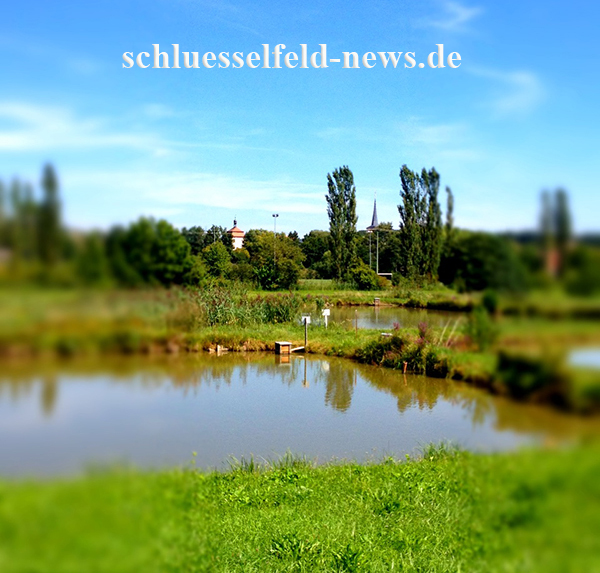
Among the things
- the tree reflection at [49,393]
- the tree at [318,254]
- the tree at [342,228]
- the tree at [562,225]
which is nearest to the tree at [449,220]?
the tree at [562,225]

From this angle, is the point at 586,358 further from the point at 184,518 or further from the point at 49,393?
the point at 49,393

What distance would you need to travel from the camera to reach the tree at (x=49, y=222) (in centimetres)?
158

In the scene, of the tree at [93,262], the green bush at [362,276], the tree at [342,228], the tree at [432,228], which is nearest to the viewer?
the tree at [93,262]

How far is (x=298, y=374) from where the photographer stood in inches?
552

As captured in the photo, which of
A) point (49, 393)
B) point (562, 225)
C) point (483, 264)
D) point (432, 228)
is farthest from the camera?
point (432, 228)

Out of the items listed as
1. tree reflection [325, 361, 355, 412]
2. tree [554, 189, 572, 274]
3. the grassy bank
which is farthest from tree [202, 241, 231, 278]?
tree reflection [325, 361, 355, 412]

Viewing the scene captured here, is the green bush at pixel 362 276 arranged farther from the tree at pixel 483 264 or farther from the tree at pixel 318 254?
the tree at pixel 483 264

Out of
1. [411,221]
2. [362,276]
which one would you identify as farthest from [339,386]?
[411,221]

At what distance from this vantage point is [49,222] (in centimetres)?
162

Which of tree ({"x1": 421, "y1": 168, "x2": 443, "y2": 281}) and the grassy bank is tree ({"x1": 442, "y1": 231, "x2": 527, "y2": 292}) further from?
the grassy bank

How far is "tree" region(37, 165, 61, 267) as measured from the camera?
1576 millimetres

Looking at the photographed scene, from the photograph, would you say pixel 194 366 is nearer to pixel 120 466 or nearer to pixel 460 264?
pixel 120 466

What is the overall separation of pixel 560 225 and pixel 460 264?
49cm

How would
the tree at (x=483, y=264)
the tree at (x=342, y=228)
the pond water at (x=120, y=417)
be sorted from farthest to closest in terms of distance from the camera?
1. the tree at (x=342, y=228)
2. the tree at (x=483, y=264)
3. the pond water at (x=120, y=417)
